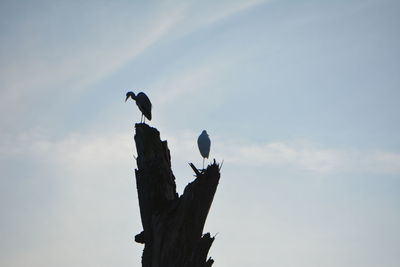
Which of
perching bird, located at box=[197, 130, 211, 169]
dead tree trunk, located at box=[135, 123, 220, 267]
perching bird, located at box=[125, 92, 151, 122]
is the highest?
perching bird, located at box=[125, 92, 151, 122]

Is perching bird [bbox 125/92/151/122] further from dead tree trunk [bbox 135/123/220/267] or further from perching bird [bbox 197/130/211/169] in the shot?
dead tree trunk [bbox 135/123/220/267]

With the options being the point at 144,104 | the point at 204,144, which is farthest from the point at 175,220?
the point at 144,104

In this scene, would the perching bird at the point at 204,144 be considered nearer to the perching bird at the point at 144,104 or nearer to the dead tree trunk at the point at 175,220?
the perching bird at the point at 144,104

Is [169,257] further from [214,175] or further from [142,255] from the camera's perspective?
[214,175]

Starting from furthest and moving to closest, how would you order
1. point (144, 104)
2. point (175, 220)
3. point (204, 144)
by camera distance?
point (144, 104) < point (204, 144) < point (175, 220)

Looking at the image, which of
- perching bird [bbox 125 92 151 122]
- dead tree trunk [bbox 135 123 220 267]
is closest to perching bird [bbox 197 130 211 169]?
perching bird [bbox 125 92 151 122]

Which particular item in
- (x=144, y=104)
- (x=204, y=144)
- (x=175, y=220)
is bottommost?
(x=175, y=220)

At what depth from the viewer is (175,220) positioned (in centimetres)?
1027

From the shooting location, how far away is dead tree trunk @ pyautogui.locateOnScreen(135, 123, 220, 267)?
10.1 meters

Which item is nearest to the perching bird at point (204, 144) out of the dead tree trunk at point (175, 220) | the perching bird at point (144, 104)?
the perching bird at point (144, 104)

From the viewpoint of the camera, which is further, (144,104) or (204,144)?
(144,104)

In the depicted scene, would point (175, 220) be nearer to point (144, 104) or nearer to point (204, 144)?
point (204, 144)

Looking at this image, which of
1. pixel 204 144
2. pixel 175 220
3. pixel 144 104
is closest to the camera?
pixel 175 220

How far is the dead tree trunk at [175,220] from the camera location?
398 inches
